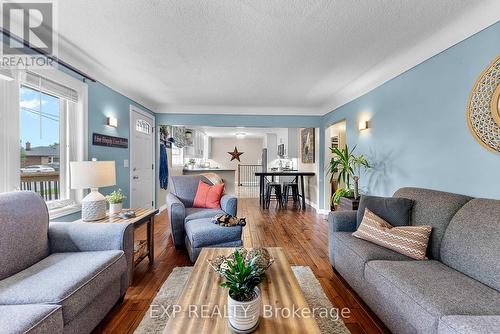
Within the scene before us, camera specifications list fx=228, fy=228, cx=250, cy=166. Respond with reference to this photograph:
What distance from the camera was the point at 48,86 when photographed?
2.31 m

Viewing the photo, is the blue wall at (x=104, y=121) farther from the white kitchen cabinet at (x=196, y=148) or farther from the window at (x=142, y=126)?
the white kitchen cabinet at (x=196, y=148)

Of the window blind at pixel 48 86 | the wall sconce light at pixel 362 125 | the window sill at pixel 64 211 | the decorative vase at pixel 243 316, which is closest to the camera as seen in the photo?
the decorative vase at pixel 243 316

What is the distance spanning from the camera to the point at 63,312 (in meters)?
1.22

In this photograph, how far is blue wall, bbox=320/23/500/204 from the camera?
1883 mm

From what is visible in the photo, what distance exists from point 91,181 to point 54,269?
2.99 feet

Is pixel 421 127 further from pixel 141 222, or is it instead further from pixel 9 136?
pixel 9 136

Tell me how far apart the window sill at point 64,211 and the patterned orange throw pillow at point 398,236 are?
3074 mm

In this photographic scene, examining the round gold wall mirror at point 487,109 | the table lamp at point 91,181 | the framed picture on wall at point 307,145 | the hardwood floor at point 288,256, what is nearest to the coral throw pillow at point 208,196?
the hardwood floor at point 288,256

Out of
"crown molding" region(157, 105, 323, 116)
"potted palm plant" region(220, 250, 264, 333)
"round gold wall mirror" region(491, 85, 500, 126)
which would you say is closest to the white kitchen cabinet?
"crown molding" region(157, 105, 323, 116)

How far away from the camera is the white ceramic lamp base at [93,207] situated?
87.3 inches

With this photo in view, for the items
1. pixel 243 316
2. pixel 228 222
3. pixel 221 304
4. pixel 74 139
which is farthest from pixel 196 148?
pixel 243 316

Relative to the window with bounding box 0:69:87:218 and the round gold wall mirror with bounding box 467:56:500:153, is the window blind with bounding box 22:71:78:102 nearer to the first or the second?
the window with bounding box 0:69:87:218

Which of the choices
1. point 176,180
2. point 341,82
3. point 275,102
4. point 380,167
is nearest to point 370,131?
point 380,167

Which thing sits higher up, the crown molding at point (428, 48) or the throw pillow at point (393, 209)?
the crown molding at point (428, 48)
